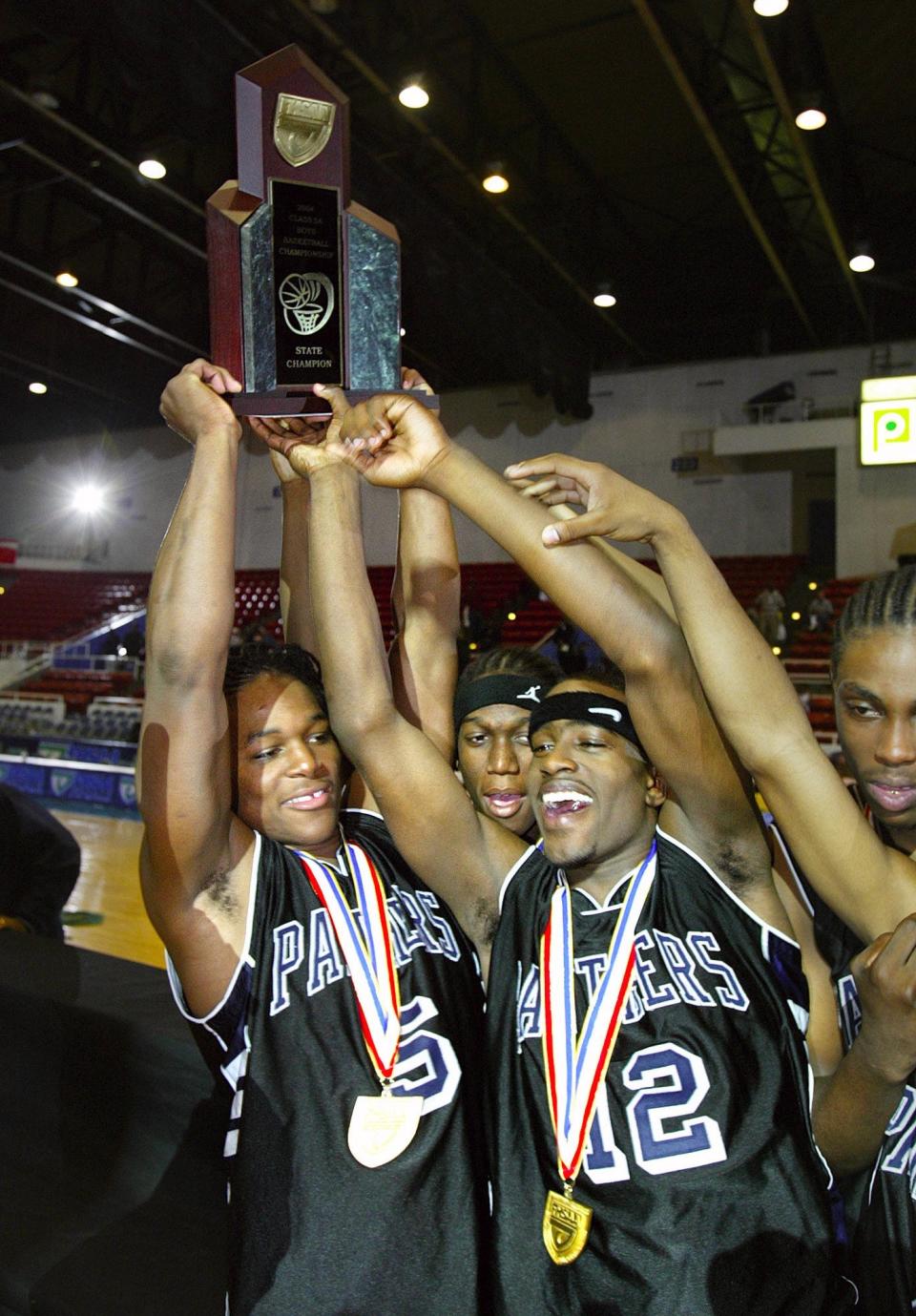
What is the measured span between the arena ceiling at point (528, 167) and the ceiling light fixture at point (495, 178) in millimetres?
64

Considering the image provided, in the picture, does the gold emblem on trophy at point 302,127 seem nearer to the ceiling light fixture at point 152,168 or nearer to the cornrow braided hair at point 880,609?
the cornrow braided hair at point 880,609

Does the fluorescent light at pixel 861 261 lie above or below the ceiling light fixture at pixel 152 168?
below

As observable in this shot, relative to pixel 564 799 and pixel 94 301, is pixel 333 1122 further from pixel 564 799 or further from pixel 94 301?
pixel 94 301

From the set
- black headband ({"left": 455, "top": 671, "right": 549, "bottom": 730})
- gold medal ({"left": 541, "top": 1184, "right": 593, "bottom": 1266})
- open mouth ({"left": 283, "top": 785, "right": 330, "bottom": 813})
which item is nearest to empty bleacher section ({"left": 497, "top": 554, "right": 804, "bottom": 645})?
black headband ({"left": 455, "top": 671, "right": 549, "bottom": 730})

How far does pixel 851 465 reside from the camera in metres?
12.7

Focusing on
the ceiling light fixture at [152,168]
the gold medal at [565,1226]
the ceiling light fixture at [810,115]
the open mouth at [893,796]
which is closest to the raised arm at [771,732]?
the open mouth at [893,796]

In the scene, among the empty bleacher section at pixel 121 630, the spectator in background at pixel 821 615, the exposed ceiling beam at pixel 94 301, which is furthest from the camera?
the spectator in background at pixel 821 615

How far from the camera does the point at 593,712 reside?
59.9 inches

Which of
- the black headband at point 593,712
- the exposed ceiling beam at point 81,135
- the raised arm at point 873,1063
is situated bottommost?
the raised arm at point 873,1063

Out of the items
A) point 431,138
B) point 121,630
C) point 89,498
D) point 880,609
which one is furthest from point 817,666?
point 89,498

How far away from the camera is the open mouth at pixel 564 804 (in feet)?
4.84

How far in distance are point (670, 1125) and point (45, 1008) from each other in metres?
1.75

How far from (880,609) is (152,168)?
29.4 ft

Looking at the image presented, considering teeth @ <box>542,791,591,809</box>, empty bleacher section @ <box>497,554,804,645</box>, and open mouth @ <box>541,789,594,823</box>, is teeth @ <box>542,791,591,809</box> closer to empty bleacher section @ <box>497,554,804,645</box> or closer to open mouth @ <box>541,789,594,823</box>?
open mouth @ <box>541,789,594,823</box>
